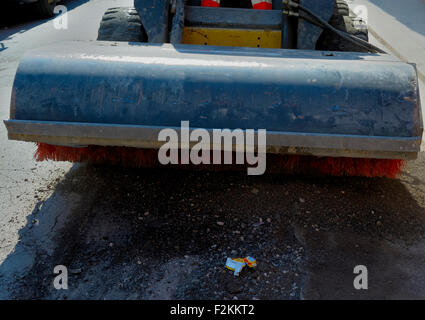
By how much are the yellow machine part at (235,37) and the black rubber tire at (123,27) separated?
16.4 inches

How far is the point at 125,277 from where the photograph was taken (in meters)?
2.36

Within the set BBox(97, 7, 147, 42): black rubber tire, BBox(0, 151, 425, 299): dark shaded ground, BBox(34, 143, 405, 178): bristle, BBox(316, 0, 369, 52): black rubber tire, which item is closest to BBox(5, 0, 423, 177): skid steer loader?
BBox(34, 143, 405, 178): bristle

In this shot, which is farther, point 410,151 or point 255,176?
point 255,176

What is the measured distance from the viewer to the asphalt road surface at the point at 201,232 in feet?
7.57

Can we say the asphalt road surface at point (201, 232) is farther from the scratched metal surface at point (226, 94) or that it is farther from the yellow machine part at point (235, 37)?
the yellow machine part at point (235, 37)

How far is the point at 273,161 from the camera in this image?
10.1ft

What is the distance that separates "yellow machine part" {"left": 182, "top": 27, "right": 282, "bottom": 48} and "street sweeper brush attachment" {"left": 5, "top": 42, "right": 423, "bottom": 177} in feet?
3.75

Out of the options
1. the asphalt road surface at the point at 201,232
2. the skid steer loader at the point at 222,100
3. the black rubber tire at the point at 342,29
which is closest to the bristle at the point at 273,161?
the asphalt road surface at the point at 201,232

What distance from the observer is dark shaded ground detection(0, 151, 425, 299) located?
2.30m

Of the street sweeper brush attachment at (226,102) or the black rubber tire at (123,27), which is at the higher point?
the black rubber tire at (123,27)

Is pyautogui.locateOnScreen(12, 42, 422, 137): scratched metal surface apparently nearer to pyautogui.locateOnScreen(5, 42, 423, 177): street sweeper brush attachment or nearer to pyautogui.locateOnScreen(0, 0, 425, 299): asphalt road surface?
pyautogui.locateOnScreen(5, 42, 423, 177): street sweeper brush attachment
